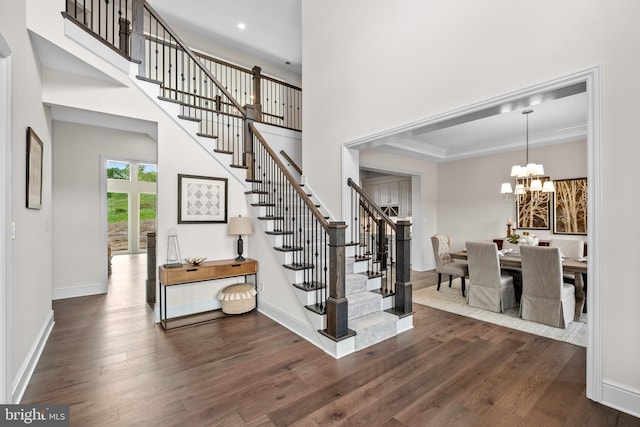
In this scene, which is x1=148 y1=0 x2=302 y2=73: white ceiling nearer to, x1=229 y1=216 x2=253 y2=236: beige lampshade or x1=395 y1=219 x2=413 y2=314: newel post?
x1=229 y1=216 x2=253 y2=236: beige lampshade

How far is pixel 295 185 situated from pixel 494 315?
3.19 m

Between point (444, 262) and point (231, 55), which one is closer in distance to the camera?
point (444, 262)

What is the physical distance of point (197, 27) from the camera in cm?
566

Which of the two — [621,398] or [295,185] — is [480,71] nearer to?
[295,185]

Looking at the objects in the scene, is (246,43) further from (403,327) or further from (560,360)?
(560,360)

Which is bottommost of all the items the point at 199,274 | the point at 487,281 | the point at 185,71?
the point at 487,281

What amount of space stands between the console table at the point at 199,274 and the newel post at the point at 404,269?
2026 mm

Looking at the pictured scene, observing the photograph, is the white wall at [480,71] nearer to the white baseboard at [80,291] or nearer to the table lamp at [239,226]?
the table lamp at [239,226]

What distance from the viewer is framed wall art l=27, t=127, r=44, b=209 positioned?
7.72ft

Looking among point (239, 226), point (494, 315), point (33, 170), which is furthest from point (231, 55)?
point (494, 315)

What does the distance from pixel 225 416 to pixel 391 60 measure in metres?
3.76

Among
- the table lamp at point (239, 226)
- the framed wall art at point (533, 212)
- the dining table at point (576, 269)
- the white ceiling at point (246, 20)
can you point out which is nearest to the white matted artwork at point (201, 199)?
the table lamp at point (239, 226)

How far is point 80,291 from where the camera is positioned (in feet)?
15.7

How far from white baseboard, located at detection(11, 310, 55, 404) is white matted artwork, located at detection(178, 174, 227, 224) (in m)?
1.76
